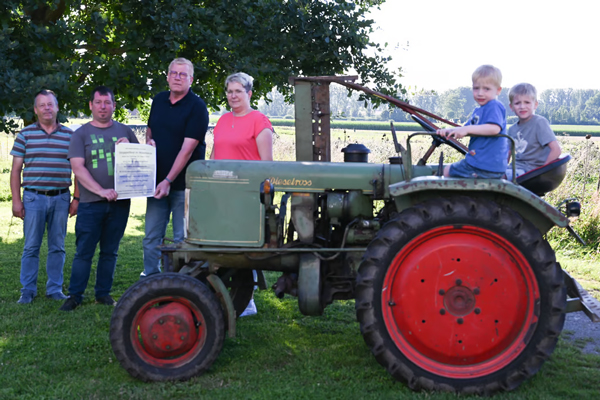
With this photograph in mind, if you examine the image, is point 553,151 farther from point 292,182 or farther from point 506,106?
point 506,106

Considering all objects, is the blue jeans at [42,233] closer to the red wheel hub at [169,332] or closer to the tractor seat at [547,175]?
the red wheel hub at [169,332]

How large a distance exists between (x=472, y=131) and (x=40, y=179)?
384 centimetres

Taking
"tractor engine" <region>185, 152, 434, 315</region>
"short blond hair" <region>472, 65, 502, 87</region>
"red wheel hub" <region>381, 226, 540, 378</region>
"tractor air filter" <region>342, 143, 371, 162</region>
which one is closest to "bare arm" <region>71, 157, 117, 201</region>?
"tractor engine" <region>185, 152, 434, 315</region>

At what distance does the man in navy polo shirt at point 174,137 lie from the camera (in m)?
4.76

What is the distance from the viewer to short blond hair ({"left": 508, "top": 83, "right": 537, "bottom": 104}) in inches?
152

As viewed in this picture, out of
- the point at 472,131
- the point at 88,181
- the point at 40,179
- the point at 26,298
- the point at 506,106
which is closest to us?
the point at 472,131

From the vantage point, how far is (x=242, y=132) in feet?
14.2

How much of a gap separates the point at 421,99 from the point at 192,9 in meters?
103

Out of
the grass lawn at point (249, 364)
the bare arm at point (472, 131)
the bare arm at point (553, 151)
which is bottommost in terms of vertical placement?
the grass lawn at point (249, 364)

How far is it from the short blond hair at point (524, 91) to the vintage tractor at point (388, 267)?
56 centimetres

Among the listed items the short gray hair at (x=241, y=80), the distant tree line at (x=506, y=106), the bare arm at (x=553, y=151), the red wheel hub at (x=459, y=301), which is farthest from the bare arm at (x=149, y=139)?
the distant tree line at (x=506, y=106)

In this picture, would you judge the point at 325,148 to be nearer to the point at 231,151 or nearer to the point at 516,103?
the point at 231,151

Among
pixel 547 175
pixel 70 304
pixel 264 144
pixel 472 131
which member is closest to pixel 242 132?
pixel 264 144

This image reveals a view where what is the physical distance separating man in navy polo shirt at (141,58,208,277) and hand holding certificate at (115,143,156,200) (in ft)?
0.35
